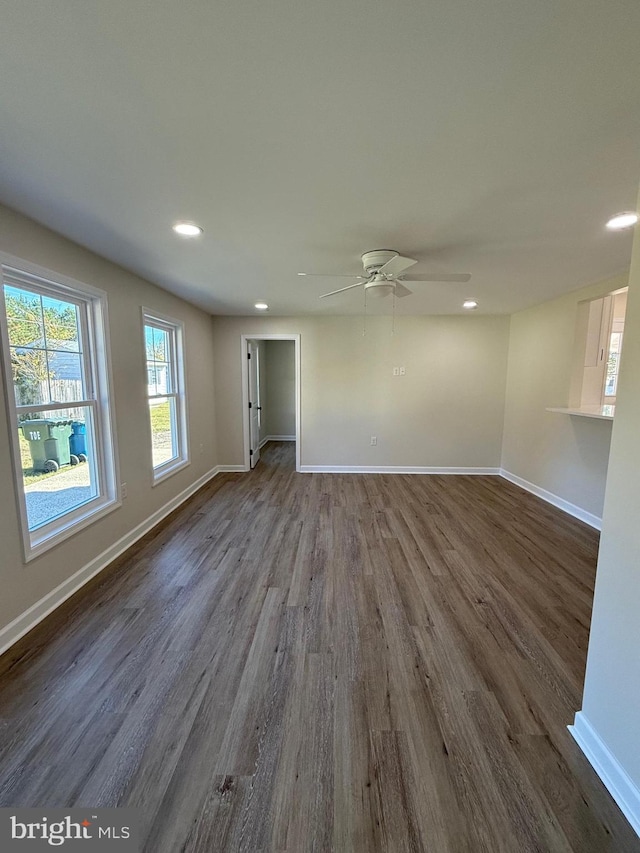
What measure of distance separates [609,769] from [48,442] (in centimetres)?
328

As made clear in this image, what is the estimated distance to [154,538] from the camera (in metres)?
3.15

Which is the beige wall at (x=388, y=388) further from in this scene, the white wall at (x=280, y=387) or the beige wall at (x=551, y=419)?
the white wall at (x=280, y=387)

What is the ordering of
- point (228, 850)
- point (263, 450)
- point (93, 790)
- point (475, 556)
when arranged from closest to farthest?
point (228, 850) < point (93, 790) < point (475, 556) < point (263, 450)

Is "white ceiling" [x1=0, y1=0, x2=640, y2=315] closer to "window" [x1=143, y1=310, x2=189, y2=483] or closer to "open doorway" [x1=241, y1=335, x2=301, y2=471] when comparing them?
"window" [x1=143, y1=310, x2=189, y2=483]

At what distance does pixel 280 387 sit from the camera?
7.62 metres

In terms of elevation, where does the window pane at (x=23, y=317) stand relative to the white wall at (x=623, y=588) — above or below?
above

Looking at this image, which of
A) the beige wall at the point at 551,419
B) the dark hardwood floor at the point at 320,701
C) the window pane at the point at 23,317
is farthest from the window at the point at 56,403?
the beige wall at the point at 551,419

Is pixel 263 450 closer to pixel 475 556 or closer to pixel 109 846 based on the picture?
pixel 475 556

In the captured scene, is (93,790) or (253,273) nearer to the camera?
(93,790)

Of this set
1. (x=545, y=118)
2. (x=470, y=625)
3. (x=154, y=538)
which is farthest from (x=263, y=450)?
(x=545, y=118)

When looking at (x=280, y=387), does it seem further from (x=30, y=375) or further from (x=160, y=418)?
(x=30, y=375)

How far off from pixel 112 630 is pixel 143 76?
255cm

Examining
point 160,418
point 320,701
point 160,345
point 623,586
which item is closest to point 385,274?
point 623,586

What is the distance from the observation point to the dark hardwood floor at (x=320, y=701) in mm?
1128
